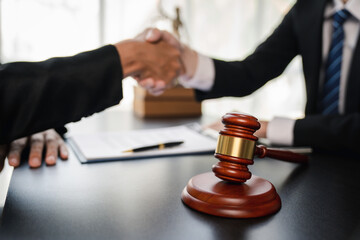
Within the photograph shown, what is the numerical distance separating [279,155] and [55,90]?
19.2 inches

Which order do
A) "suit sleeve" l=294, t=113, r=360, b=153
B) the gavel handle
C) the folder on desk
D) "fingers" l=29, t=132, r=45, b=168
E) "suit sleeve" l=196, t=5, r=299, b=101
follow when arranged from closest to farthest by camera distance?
the gavel handle
"fingers" l=29, t=132, r=45, b=168
the folder on desk
"suit sleeve" l=294, t=113, r=360, b=153
"suit sleeve" l=196, t=5, r=299, b=101

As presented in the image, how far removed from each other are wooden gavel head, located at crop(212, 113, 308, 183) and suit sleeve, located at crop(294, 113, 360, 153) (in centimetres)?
55

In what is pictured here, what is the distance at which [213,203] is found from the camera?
19.6 inches

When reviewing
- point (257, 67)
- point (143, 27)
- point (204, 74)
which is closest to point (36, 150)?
point (204, 74)

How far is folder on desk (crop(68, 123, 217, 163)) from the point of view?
84cm

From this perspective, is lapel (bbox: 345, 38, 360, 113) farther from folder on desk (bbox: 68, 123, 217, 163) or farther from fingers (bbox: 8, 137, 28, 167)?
fingers (bbox: 8, 137, 28, 167)

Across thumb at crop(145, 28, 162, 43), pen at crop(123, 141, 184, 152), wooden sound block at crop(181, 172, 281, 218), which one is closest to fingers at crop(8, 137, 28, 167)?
pen at crop(123, 141, 184, 152)

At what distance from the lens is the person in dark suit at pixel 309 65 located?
1.20m

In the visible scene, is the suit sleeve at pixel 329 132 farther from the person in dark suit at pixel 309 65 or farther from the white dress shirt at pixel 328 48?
the white dress shirt at pixel 328 48

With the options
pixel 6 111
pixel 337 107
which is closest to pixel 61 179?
pixel 6 111

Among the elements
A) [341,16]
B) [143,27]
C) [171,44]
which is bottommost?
[143,27]

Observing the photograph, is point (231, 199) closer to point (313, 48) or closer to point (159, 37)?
point (159, 37)

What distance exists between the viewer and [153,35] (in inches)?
47.5

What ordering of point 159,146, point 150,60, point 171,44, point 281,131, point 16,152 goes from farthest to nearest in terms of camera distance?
point 171,44 → point 150,60 → point 281,131 → point 159,146 → point 16,152
